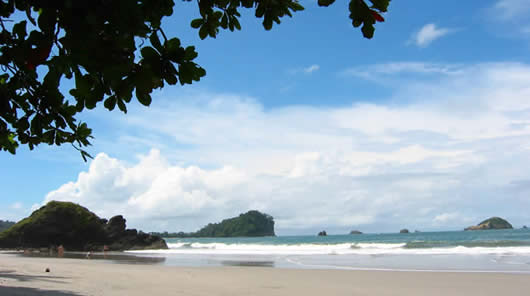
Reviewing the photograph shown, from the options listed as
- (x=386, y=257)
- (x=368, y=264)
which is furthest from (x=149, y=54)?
(x=386, y=257)

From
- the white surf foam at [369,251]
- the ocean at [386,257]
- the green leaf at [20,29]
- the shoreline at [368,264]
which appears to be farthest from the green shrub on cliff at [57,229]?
the green leaf at [20,29]

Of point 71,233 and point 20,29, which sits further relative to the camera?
point 71,233

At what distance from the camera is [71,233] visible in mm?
37438

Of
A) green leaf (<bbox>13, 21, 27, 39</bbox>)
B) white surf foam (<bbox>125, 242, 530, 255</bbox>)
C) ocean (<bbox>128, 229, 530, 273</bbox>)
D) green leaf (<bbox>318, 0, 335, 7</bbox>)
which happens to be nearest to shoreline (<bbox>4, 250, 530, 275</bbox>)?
ocean (<bbox>128, 229, 530, 273</bbox>)

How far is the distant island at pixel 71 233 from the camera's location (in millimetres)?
36062

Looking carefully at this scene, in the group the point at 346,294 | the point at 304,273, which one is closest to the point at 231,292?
the point at 346,294

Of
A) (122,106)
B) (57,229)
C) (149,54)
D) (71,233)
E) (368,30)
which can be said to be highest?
(368,30)

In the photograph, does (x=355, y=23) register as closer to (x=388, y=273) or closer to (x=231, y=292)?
(x=231, y=292)

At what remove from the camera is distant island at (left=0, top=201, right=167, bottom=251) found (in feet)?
118

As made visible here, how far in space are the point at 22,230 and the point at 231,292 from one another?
114 ft

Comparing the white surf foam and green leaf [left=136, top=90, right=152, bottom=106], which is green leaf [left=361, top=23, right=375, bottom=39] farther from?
the white surf foam

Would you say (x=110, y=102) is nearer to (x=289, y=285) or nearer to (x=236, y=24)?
(x=236, y=24)

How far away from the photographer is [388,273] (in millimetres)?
12523

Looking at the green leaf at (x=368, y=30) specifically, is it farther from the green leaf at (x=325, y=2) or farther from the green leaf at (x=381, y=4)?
the green leaf at (x=325, y=2)
